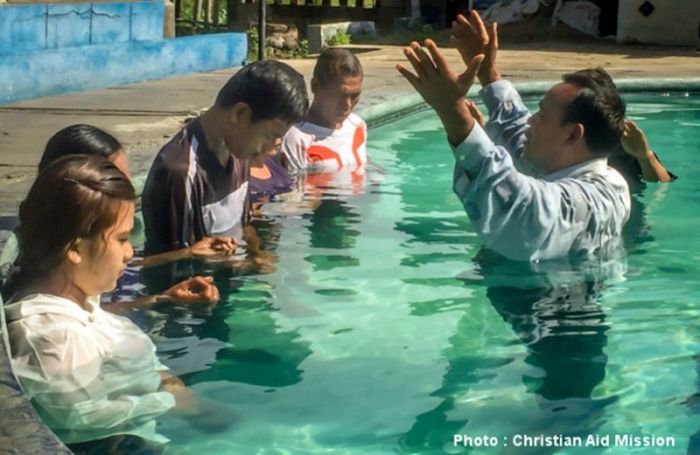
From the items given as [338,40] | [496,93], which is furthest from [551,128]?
[338,40]

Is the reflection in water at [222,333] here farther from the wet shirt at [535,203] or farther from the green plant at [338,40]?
the green plant at [338,40]

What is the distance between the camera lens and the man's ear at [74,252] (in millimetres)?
3176

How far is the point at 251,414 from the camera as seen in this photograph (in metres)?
3.57

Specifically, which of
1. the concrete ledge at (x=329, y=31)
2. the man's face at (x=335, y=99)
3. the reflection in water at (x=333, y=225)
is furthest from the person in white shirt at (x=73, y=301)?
the concrete ledge at (x=329, y=31)

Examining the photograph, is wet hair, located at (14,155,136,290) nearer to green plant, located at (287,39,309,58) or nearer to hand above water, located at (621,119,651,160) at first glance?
hand above water, located at (621,119,651,160)

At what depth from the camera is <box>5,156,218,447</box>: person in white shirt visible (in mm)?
3141

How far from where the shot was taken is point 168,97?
982 centimetres

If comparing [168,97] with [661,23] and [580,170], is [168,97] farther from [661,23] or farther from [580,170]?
[661,23]

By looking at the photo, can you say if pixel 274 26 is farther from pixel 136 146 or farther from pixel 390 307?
pixel 390 307

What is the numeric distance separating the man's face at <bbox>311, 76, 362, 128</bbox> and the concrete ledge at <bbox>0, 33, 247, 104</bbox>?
3388mm

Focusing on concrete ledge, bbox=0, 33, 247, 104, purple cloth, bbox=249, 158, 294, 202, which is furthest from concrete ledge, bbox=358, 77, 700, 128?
concrete ledge, bbox=0, 33, 247, 104

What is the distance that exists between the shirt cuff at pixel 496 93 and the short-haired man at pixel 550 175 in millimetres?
143

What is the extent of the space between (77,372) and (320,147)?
397 centimetres

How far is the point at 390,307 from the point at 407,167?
334 cm
